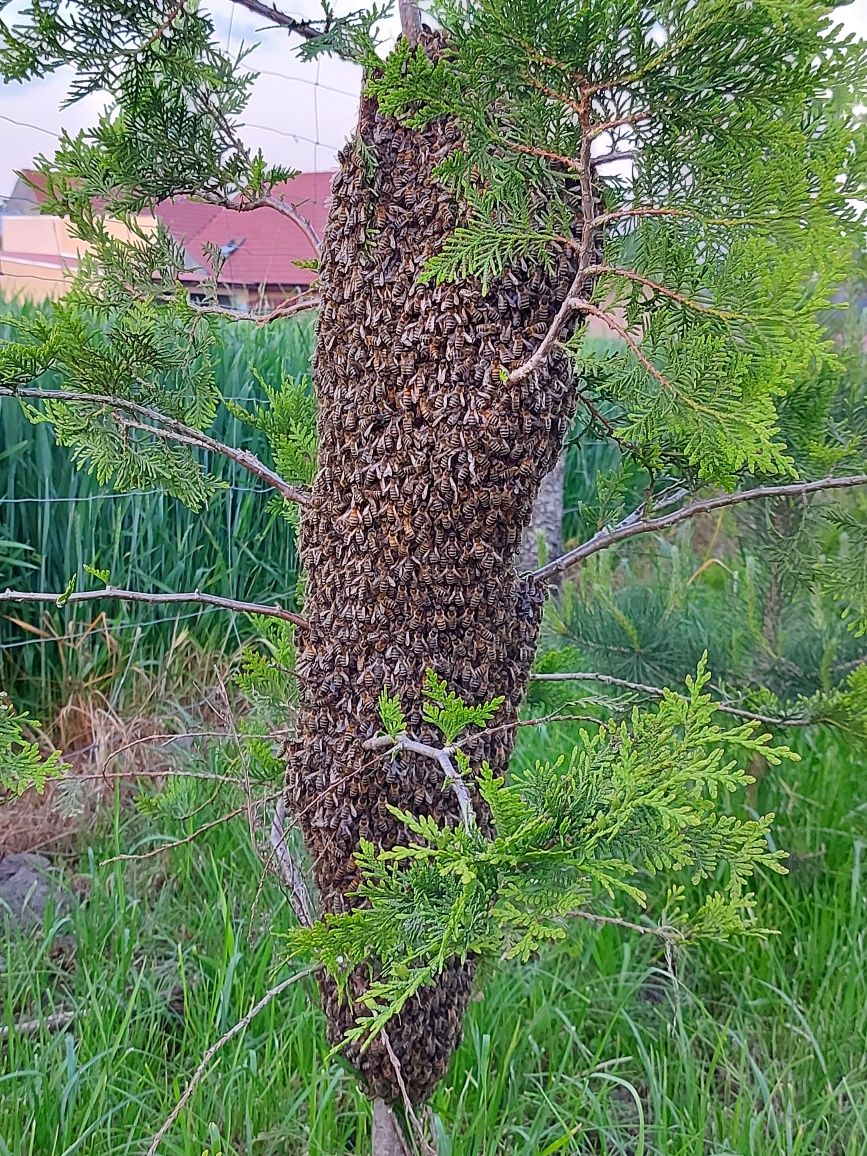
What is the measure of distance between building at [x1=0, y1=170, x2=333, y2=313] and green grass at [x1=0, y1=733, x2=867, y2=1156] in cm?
123

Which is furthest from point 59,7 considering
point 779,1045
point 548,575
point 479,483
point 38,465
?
point 779,1045

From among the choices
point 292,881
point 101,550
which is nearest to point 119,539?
point 101,550

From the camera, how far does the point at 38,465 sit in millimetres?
2596

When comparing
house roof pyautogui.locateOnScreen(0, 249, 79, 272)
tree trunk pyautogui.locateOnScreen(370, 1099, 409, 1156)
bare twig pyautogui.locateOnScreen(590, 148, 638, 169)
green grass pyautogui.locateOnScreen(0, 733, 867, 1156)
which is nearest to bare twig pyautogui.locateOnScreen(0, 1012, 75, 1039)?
green grass pyautogui.locateOnScreen(0, 733, 867, 1156)

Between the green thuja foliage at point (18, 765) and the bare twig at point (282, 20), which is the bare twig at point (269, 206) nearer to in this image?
the bare twig at point (282, 20)

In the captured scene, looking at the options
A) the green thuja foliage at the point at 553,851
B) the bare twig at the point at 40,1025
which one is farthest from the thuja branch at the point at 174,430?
the bare twig at the point at 40,1025

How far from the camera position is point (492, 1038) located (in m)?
1.60

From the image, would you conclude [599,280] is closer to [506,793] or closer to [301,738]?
[506,793]

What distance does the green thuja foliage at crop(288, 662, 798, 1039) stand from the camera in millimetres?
625

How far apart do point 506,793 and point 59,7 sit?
3.13ft

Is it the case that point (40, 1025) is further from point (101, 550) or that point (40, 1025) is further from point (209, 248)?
point (101, 550)

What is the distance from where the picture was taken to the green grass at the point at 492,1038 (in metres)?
1.41

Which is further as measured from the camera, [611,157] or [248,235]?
[248,235]

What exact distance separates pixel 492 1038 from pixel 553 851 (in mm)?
1165
